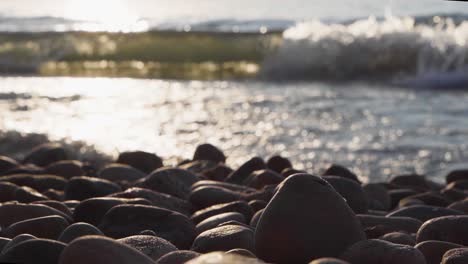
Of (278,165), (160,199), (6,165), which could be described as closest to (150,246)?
(160,199)

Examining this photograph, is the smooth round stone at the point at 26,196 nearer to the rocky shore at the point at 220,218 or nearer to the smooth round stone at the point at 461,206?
the rocky shore at the point at 220,218

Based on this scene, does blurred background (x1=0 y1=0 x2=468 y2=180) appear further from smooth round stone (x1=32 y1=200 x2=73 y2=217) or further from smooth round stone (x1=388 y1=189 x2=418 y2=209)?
smooth round stone (x1=32 y1=200 x2=73 y2=217)

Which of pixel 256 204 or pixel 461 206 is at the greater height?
pixel 256 204

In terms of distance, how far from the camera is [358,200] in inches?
136

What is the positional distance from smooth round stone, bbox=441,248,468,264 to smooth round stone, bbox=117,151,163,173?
102 inches

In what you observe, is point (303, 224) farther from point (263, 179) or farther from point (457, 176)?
point (457, 176)

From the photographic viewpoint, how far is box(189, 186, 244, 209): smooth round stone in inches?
140

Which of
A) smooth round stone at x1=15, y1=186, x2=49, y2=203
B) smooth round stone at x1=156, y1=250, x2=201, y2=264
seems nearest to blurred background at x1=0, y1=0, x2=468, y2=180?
smooth round stone at x1=156, y1=250, x2=201, y2=264

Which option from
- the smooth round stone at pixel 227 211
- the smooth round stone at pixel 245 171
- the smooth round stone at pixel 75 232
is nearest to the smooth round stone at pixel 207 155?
the smooth round stone at pixel 245 171

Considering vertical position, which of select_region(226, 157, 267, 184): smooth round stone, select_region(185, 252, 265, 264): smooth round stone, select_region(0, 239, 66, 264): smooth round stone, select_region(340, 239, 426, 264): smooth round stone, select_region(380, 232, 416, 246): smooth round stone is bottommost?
select_region(226, 157, 267, 184): smooth round stone

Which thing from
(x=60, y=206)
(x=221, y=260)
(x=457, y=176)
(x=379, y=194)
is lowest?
(x=457, y=176)

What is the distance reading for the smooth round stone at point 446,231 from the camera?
2809 mm

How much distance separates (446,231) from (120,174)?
6.41ft

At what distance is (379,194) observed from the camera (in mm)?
4078
